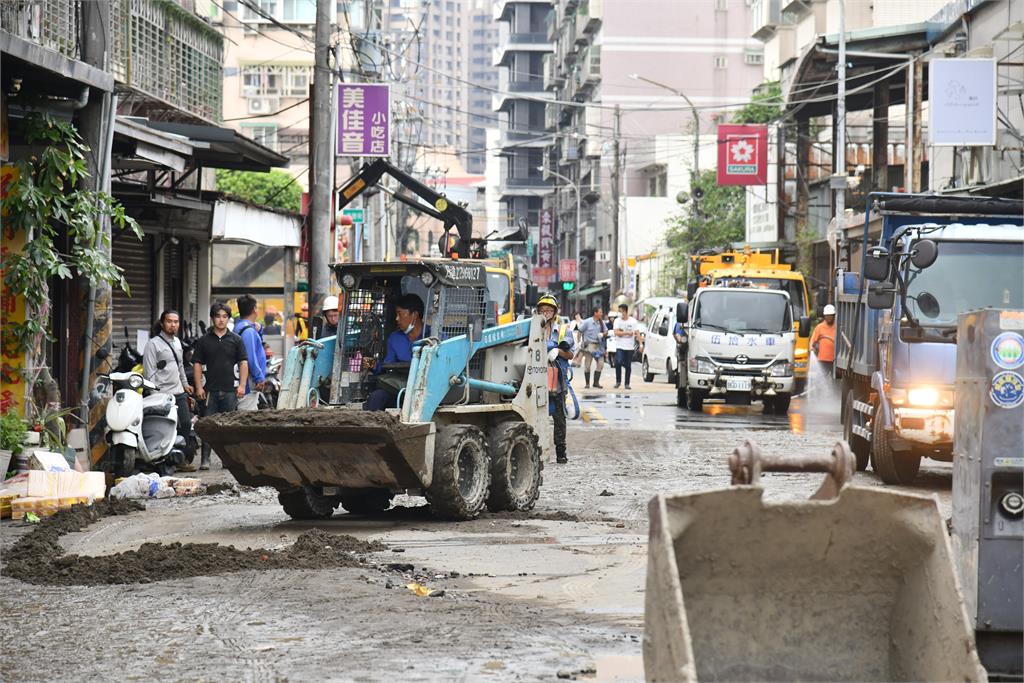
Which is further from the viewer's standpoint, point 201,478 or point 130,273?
point 130,273

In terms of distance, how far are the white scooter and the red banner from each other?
1258 inches

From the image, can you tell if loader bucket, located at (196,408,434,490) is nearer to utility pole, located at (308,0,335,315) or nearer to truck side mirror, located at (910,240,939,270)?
truck side mirror, located at (910,240,939,270)

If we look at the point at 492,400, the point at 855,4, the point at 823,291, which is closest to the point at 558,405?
the point at 492,400

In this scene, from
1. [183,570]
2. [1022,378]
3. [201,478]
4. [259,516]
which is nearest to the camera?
[1022,378]

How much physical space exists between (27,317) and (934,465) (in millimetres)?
10675

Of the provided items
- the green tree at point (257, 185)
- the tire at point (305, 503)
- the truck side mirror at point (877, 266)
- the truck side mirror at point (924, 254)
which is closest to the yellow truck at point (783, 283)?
the truck side mirror at point (877, 266)

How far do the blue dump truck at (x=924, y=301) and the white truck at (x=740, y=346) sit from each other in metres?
11.0

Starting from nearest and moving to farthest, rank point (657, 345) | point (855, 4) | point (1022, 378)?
1. point (1022, 378)
2. point (657, 345)
3. point (855, 4)

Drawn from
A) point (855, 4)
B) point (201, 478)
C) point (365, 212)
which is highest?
point (855, 4)

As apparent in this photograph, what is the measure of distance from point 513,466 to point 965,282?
204 inches

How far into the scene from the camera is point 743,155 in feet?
151

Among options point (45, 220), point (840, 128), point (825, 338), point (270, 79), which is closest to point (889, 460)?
point (45, 220)

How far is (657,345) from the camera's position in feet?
129

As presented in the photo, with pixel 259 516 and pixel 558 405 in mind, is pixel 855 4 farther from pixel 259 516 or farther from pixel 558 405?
pixel 259 516
